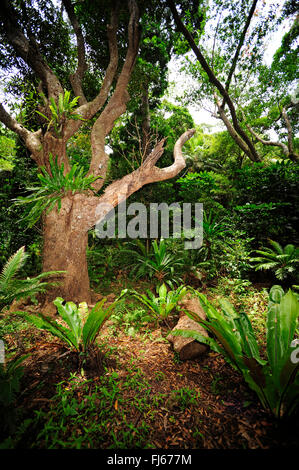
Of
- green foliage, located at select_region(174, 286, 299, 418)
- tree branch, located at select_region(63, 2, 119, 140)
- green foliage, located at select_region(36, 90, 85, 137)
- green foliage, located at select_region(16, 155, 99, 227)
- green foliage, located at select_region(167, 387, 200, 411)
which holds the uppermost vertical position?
tree branch, located at select_region(63, 2, 119, 140)

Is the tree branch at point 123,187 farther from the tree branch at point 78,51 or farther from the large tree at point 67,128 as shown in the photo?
the tree branch at point 78,51

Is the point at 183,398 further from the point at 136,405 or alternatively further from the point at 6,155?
the point at 6,155

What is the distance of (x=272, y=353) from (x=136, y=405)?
1.10 meters

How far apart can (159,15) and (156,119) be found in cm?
204

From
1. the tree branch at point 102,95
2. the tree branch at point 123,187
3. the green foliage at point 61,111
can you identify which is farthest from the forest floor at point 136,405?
the tree branch at point 102,95

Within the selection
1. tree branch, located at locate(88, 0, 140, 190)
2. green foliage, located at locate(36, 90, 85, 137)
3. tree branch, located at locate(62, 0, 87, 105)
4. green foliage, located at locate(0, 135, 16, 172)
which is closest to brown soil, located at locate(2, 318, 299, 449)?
tree branch, located at locate(88, 0, 140, 190)

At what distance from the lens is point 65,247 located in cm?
273

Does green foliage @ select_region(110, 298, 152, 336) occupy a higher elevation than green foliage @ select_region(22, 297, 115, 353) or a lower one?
lower

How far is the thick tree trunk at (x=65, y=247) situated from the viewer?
269cm

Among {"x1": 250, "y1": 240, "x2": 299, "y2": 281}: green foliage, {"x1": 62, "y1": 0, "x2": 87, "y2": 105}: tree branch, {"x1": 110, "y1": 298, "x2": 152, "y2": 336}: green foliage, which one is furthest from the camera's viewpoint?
{"x1": 62, "y1": 0, "x2": 87, "y2": 105}: tree branch

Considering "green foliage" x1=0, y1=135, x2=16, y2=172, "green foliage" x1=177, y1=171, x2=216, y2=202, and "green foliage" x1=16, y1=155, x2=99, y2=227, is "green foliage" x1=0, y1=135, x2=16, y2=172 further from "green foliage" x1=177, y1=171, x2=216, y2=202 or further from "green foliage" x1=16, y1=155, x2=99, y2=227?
"green foliage" x1=177, y1=171, x2=216, y2=202

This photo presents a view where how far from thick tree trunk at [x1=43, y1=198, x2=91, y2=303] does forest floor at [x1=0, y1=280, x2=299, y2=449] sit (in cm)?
85

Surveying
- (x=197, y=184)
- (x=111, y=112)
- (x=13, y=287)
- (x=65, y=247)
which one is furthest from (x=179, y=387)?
(x=197, y=184)

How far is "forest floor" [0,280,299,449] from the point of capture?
114cm
